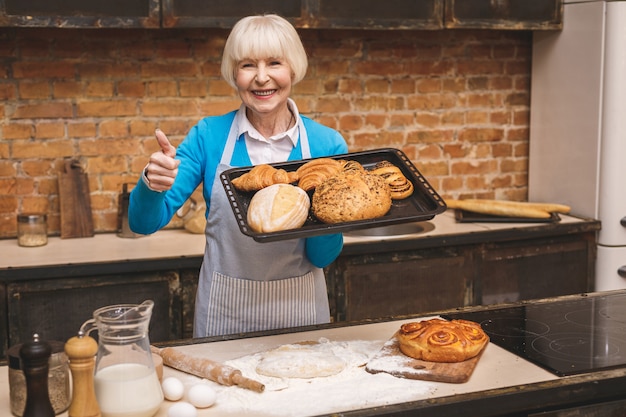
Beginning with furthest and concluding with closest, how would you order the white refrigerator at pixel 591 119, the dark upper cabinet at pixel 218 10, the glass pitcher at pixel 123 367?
the white refrigerator at pixel 591 119
the dark upper cabinet at pixel 218 10
the glass pitcher at pixel 123 367

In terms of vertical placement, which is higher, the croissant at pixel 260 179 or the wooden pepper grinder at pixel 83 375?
the croissant at pixel 260 179

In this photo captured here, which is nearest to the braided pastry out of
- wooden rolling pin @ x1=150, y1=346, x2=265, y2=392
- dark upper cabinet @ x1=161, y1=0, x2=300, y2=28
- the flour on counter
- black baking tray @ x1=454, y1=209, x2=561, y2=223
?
the flour on counter

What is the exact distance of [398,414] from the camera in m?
1.72

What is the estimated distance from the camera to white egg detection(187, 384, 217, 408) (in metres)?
1.75

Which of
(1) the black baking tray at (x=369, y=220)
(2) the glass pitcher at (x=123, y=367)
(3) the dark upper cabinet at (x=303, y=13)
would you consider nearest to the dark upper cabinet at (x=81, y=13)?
(3) the dark upper cabinet at (x=303, y=13)

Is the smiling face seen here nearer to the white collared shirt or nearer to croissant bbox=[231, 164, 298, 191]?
the white collared shirt

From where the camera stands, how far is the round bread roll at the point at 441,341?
77.8 inches

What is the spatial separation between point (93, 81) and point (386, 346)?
2.36 m

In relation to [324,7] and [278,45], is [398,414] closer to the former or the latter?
[278,45]

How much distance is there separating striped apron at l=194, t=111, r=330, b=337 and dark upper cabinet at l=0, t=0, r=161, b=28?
111cm

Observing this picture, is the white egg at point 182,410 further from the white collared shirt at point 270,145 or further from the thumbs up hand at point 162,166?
the white collared shirt at point 270,145

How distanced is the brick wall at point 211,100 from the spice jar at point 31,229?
0.25 metres

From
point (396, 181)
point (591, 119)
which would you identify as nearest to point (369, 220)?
point (396, 181)

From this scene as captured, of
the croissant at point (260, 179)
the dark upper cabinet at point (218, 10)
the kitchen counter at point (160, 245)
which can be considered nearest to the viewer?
the croissant at point (260, 179)
